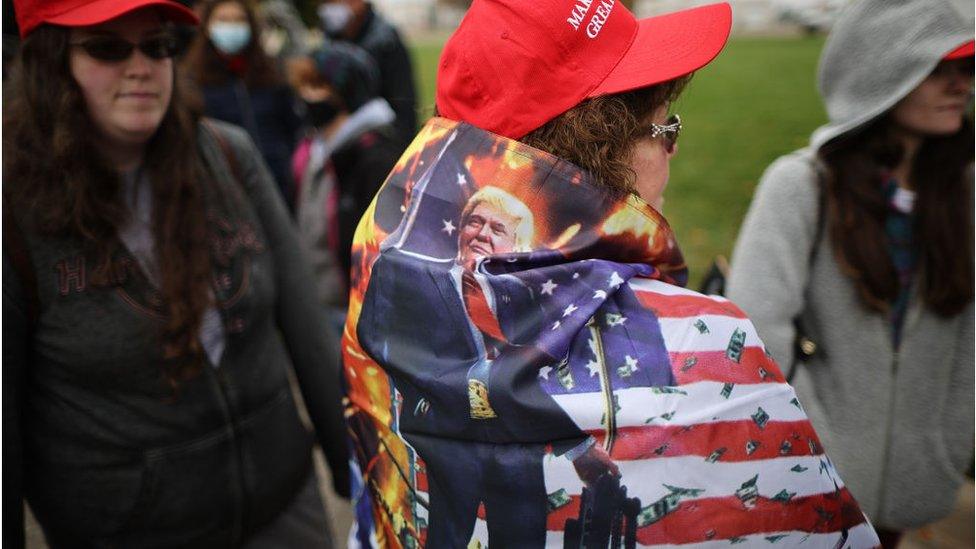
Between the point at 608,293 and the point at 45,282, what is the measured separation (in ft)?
4.15

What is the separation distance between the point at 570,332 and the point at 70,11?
137 cm

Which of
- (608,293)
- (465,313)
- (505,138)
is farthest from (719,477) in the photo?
(505,138)

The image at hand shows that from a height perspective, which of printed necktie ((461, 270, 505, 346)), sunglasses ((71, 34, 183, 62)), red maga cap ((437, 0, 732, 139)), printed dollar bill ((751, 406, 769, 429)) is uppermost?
red maga cap ((437, 0, 732, 139))

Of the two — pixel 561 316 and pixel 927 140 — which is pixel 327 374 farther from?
pixel 927 140

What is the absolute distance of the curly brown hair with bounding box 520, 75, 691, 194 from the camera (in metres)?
Answer: 1.13

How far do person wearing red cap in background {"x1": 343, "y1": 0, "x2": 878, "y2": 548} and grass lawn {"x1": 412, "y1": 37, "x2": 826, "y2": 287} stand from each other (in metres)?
0.28

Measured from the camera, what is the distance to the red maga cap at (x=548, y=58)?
1146 millimetres

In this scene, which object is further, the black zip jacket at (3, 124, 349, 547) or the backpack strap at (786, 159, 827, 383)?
the backpack strap at (786, 159, 827, 383)

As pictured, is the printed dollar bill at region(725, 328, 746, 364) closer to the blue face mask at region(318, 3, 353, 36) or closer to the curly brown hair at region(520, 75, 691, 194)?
the curly brown hair at region(520, 75, 691, 194)

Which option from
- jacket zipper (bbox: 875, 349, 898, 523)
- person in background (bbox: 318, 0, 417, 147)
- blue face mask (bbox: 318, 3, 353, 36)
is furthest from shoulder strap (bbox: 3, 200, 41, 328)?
blue face mask (bbox: 318, 3, 353, 36)

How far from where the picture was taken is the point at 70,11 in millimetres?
1666

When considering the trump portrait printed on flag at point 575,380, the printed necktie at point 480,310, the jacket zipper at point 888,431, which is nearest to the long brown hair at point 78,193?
the trump portrait printed on flag at point 575,380

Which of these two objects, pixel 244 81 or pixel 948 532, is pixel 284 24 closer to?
pixel 244 81

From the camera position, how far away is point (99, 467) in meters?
1.73
